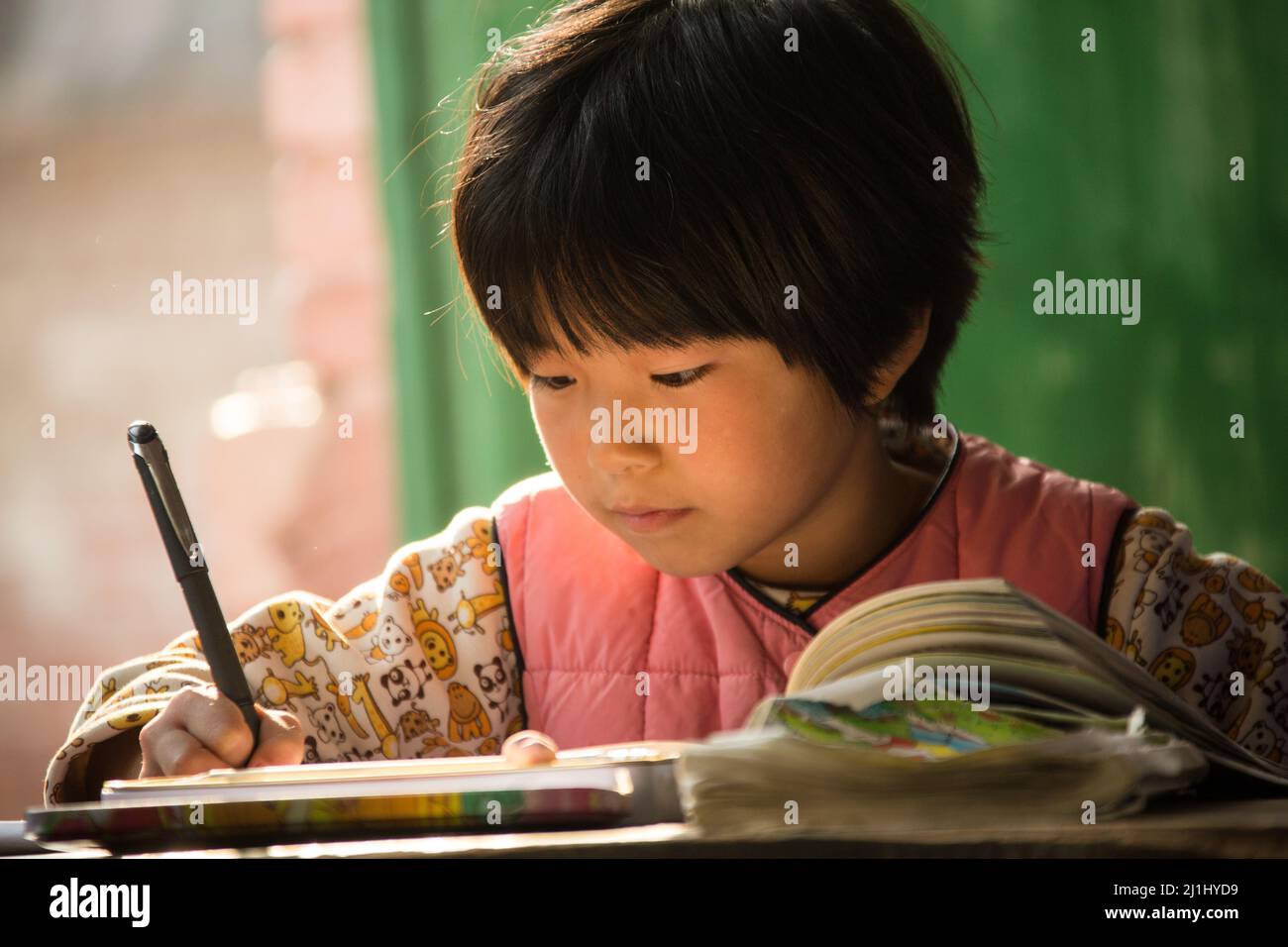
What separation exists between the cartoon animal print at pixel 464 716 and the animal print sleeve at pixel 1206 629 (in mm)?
357

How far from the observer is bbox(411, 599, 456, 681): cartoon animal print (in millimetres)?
748

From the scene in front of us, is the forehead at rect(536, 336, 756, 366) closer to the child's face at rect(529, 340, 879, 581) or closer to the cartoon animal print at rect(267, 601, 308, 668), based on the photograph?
the child's face at rect(529, 340, 879, 581)

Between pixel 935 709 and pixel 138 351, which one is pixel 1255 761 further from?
pixel 138 351

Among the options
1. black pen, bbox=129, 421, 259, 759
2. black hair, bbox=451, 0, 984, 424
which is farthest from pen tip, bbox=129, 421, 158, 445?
black hair, bbox=451, 0, 984, 424

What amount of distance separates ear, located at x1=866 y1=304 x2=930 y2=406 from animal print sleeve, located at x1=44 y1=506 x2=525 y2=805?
0.82ft

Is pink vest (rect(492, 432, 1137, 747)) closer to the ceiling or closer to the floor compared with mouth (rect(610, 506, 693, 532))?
closer to the floor

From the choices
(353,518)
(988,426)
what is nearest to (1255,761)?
(988,426)

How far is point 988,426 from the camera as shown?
1041mm

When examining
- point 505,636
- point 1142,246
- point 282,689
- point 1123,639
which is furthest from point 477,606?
point 1142,246

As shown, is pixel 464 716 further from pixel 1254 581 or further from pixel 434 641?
pixel 1254 581

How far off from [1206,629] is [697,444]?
307 millimetres

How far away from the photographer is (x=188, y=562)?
0.51 m

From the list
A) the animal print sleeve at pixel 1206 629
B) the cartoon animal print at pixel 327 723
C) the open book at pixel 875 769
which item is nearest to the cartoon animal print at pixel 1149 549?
the animal print sleeve at pixel 1206 629

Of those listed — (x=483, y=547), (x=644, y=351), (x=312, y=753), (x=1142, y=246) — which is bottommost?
(x=312, y=753)
